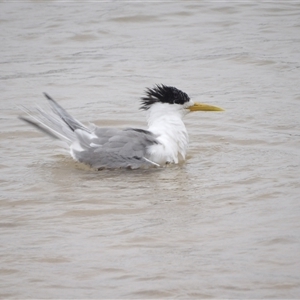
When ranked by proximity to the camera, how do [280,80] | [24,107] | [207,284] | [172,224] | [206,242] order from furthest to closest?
[280,80], [24,107], [172,224], [206,242], [207,284]

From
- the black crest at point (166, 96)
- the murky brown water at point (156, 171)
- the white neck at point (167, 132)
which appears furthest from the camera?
the black crest at point (166, 96)

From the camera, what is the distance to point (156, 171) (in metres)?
7.71

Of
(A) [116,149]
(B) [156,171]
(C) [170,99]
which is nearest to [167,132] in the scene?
(C) [170,99]

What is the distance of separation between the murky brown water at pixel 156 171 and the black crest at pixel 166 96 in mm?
581

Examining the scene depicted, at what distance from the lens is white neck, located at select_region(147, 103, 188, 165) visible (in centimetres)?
778

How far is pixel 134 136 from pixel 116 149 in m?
0.22

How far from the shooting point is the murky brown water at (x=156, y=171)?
536cm

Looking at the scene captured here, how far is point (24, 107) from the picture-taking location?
967cm

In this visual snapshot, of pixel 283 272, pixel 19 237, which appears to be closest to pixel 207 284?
pixel 283 272

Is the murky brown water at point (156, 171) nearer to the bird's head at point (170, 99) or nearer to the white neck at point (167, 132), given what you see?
the white neck at point (167, 132)

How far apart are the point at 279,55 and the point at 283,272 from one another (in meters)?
6.68

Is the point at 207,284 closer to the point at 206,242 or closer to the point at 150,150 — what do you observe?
the point at 206,242

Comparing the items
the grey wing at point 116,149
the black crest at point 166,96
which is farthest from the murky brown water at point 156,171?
the black crest at point 166,96

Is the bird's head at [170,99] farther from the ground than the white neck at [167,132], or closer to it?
farther from the ground
